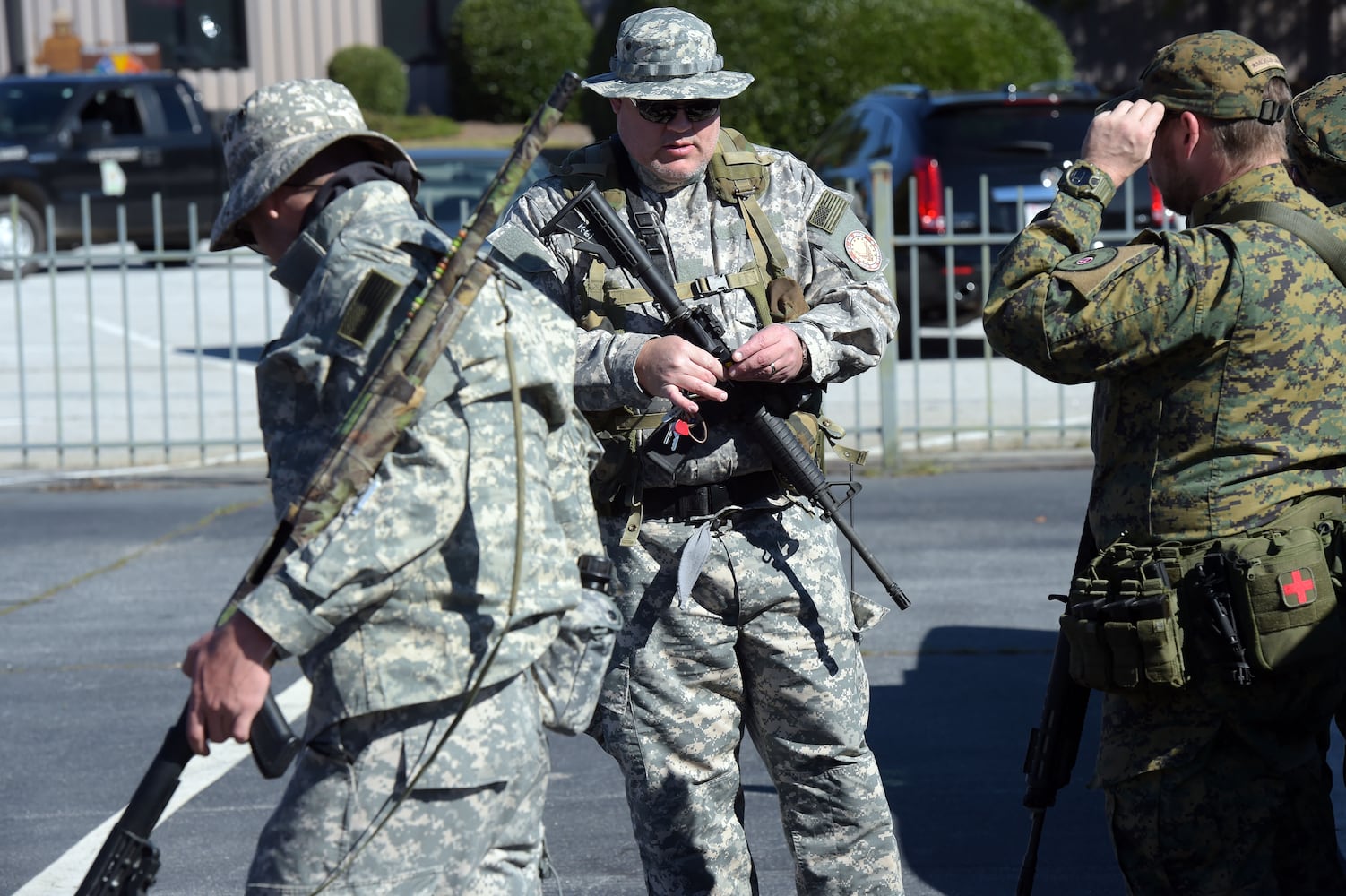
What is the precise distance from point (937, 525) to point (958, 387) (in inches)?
138

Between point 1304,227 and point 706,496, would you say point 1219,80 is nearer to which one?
point 1304,227

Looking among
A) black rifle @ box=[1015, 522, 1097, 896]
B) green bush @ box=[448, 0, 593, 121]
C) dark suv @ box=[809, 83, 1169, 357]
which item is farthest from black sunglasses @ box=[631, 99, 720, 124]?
green bush @ box=[448, 0, 593, 121]

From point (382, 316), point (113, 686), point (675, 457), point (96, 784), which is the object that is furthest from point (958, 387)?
point (382, 316)

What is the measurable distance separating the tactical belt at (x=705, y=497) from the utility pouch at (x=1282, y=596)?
3.28 ft

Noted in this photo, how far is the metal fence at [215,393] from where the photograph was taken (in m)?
10.0

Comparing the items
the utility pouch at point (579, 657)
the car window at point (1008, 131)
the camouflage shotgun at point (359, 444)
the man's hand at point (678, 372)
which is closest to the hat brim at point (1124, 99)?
the man's hand at point (678, 372)

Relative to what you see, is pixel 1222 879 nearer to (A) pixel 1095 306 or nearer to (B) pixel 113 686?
(A) pixel 1095 306

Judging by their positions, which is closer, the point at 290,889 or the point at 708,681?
the point at 290,889

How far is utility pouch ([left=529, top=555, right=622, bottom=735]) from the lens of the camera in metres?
2.87

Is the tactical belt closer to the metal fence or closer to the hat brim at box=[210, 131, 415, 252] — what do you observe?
the hat brim at box=[210, 131, 415, 252]

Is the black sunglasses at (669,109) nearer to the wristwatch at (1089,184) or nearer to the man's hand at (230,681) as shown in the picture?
the wristwatch at (1089,184)

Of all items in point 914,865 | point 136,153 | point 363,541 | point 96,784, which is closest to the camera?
point 363,541

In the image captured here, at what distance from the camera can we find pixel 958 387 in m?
11.9

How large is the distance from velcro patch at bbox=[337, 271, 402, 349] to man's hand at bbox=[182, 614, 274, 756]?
437 mm
